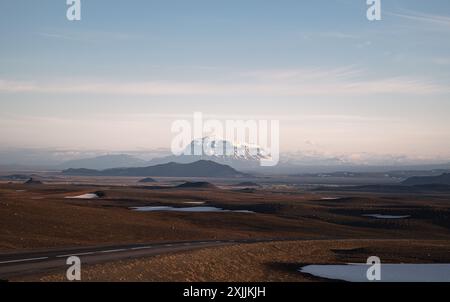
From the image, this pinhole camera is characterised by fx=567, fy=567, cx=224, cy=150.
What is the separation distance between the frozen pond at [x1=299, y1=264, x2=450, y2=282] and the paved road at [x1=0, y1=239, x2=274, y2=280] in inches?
348

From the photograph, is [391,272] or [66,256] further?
[391,272]

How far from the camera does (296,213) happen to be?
3184 inches

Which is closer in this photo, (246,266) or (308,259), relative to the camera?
(246,266)

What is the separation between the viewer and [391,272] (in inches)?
1249

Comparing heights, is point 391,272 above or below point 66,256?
below

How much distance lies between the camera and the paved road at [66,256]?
2471cm

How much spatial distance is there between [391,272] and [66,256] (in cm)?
1779

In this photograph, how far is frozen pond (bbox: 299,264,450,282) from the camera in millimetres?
29419

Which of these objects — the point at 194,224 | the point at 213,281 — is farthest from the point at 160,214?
the point at 213,281

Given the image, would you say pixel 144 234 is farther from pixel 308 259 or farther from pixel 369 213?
pixel 369 213

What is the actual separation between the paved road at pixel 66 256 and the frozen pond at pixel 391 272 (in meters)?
8.84

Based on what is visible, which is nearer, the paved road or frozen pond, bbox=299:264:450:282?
the paved road

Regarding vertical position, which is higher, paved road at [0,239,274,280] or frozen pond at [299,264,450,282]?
paved road at [0,239,274,280]
